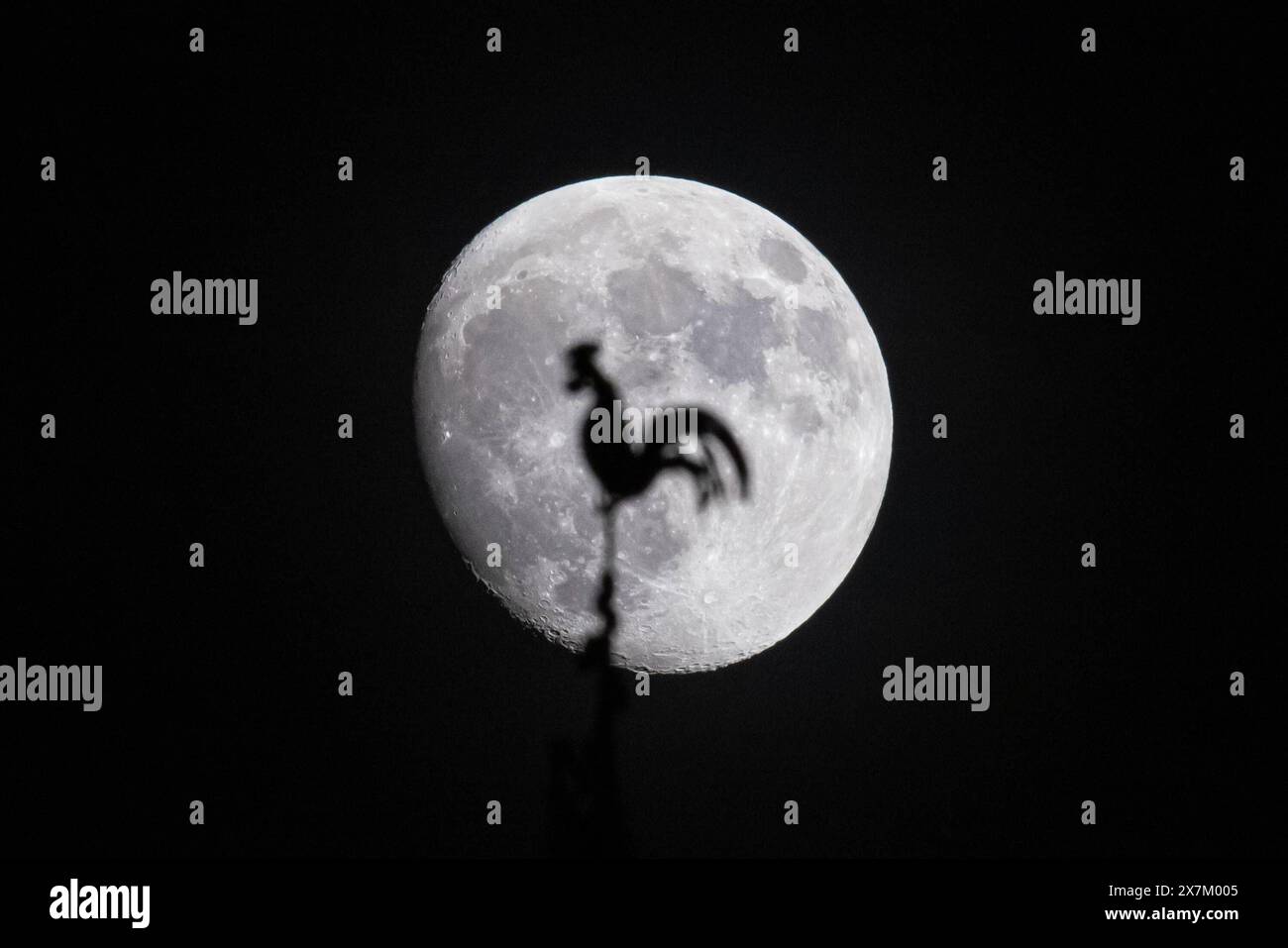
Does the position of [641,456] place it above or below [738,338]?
below

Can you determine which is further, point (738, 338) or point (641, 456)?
point (738, 338)

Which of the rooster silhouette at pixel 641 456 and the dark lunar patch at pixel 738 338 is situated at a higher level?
the dark lunar patch at pixel 738 338

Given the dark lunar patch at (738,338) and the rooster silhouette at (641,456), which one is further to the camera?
the dark lunar patch at (738,338)

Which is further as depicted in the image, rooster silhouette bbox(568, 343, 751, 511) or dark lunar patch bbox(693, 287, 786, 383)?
dark lunar patch bbox(693, 287, 786, 383)

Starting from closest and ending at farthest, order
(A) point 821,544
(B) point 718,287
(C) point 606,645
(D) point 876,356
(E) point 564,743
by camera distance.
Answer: (C) point 606,645, (E) point 564,743, (B) point 718,287, (A) point 821,544, (D) point 876,356

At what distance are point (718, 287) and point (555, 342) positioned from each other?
0.77m

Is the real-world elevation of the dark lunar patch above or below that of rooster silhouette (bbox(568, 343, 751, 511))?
above

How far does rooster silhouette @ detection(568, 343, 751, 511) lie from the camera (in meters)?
3.81

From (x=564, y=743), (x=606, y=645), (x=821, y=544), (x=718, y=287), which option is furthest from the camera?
(x=821, y=544)

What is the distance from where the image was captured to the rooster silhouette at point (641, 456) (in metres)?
3.81

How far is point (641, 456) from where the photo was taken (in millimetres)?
3812
